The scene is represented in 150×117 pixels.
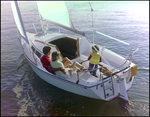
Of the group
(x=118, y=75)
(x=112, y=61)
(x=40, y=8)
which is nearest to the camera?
(x=118, y=75)

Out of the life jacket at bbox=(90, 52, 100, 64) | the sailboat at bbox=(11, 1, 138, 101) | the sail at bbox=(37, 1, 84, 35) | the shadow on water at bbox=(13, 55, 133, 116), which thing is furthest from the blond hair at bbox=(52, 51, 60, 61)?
the sail at bbox=(37, 1, 84, 35)

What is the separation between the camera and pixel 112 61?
6.85 metres

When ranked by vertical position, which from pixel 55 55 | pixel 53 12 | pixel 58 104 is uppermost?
pixel 53 12

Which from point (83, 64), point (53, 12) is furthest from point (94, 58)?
point (53, 12)

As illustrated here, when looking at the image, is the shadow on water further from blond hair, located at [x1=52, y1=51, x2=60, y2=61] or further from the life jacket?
blond hair, located at [x1=52, y1=51, x2=60, y2=61]

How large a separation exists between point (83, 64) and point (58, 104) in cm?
225

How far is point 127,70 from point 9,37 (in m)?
13.7

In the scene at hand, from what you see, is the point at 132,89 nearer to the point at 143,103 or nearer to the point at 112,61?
the point at 143,103

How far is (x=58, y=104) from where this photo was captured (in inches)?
249

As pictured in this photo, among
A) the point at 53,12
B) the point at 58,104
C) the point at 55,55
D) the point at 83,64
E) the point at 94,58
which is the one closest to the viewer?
the point at 55,55

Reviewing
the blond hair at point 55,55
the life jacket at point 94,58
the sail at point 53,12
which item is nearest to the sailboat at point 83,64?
the sail at point 53,12

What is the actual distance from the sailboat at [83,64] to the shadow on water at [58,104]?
0.57m

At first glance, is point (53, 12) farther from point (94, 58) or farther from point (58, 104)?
point (58, 104)

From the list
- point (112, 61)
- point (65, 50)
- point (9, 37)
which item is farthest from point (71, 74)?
point (9, 37)
